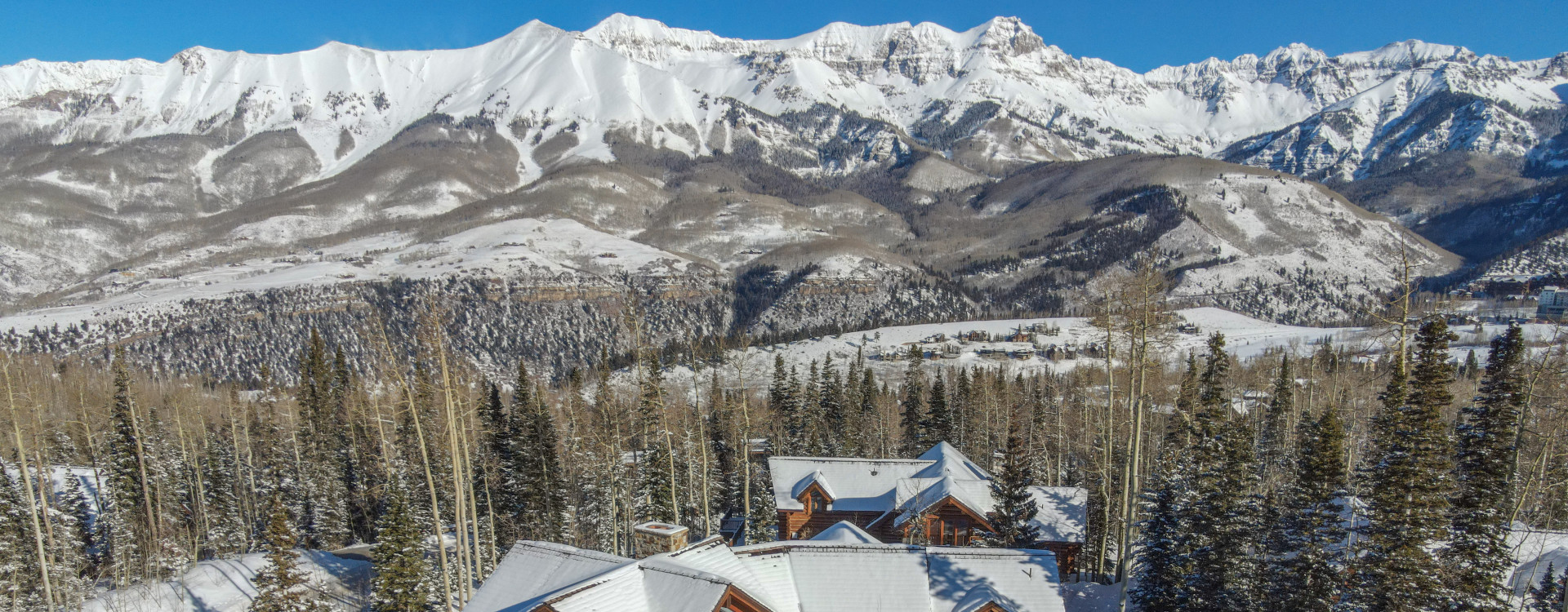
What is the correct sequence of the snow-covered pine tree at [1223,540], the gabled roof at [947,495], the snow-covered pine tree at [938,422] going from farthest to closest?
the snow-covered pine tree at [938,422]
the gabled roof at [947,495]
the snow-covered pine tree at [1223,540]

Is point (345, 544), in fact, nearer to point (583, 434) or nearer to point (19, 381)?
point (583, 434)

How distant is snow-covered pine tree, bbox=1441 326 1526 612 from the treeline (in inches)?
4.3

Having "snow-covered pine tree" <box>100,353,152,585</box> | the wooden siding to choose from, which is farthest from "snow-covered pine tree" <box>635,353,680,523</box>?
"snow-covered pine tree" <box>100,353,152,585</box>

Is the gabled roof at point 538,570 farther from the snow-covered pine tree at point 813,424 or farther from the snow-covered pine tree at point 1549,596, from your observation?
the snow-covered pine tree at point 813,424

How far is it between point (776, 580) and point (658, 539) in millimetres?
3997

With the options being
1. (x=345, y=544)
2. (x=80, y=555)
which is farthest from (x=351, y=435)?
(x=80, y=555)

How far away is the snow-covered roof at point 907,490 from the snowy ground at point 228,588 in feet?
74.9

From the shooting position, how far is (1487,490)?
83.1 feet

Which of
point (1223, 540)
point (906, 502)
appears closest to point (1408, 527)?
point (1223, 540)

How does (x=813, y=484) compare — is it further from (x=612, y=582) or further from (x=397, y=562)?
(x=612, y=582)

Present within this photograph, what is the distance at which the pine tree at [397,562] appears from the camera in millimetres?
31016

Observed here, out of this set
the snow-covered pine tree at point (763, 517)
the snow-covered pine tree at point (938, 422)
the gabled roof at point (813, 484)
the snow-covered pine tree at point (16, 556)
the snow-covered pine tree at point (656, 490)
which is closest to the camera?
the snow-covered pine tree at point (16, 556)

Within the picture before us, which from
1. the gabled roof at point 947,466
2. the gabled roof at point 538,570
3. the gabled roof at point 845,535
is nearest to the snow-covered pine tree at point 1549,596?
the gabled roof at point 845,535

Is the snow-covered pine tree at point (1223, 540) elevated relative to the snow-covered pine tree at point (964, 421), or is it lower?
elevated
